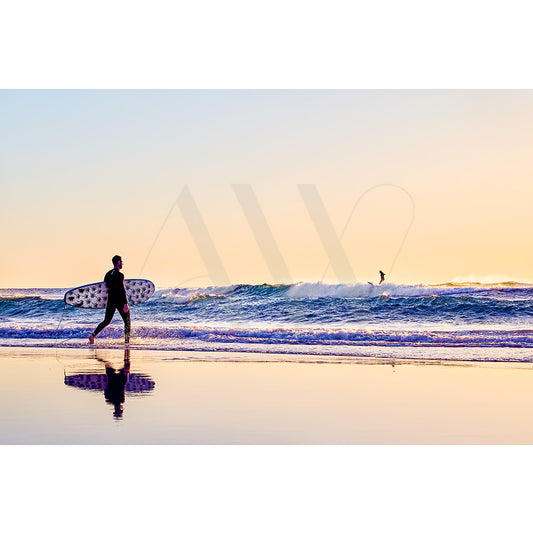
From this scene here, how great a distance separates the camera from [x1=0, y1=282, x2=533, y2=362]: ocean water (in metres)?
10.9

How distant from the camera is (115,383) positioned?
23.0ft

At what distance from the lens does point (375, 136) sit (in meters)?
14.5

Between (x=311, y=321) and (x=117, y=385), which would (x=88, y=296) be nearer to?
(x=311, y=321)

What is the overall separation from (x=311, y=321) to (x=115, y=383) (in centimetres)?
1114

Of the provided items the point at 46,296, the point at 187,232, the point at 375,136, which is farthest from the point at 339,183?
the point at 46,296

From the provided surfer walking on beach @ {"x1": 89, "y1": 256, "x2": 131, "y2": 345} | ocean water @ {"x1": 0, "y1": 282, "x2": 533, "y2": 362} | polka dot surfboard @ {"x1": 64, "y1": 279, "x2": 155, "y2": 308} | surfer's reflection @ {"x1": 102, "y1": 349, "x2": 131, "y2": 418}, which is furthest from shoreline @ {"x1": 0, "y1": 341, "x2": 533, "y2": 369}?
polka dot surfboard @ {"x1": 64, "y1": 279, "x2": 155, "y2": 308}

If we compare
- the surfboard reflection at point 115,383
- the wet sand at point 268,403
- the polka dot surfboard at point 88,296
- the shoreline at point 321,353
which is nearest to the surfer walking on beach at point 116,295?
the shoreline at point 321,353

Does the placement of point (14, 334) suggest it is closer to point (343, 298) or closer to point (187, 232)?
point (187, 232)

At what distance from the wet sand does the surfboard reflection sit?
25 millimetres

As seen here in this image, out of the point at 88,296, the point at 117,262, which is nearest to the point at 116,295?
the point at 117,262

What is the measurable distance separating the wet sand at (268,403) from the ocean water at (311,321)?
5.66 ft

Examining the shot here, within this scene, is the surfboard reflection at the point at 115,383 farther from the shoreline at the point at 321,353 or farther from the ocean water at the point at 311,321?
the ocean water at the point at 311,321

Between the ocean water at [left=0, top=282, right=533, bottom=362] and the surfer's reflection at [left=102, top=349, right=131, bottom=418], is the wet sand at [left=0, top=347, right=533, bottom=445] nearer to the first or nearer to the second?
the surfer's reflection at [left=102, top=349, right=131, bottom=418]
